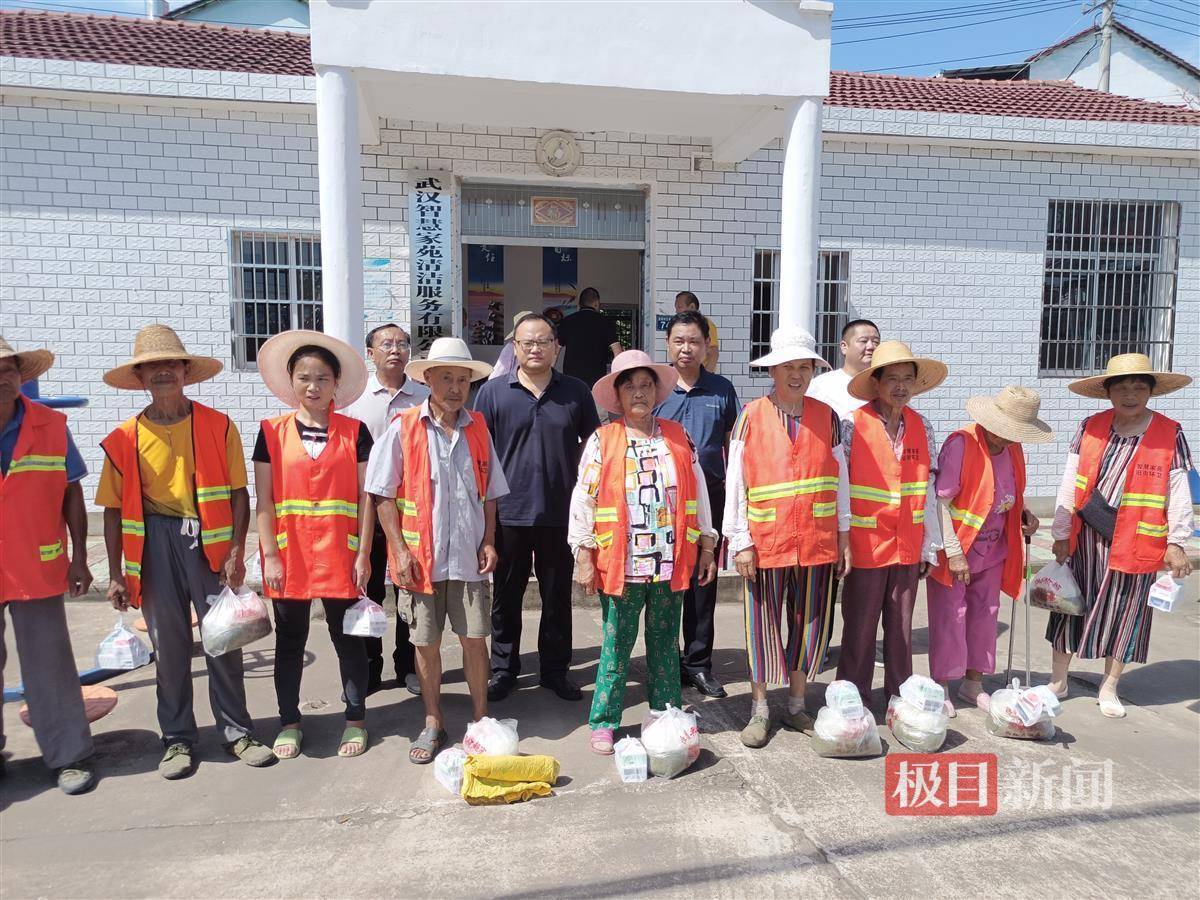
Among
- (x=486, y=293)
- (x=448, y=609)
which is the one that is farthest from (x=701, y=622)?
(x=486, y=293)

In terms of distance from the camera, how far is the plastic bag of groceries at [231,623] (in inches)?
134

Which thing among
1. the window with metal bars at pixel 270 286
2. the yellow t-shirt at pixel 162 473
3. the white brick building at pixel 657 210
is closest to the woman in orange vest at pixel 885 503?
the yellow t-shirt at pixel 162 473

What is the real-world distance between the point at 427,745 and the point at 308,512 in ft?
3.79

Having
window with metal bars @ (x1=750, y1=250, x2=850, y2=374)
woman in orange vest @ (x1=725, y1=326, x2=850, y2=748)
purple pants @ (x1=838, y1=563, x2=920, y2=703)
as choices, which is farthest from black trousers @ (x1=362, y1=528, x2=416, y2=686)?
window with metal bars @ (x1=750, y1=250, x2=850, y2=374)

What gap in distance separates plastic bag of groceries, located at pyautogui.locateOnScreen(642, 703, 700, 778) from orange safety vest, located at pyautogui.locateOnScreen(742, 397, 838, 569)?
79 cm

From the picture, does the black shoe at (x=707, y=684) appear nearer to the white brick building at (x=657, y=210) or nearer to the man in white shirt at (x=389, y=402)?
the man in white shirt at (x=389, y=402)

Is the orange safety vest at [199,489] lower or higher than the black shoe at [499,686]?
higher

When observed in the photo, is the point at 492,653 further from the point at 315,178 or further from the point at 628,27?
the point at 315,178

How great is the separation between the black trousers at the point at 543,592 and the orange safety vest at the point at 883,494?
1477 millimetres

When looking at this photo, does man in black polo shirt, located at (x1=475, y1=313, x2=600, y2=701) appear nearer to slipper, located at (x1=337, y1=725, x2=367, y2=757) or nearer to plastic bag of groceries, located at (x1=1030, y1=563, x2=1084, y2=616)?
slipper, located at (x1=337, y1=725, x2=367, y2=757)

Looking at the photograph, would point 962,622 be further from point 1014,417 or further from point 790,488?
point 790,488

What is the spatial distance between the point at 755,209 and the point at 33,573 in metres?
6.87

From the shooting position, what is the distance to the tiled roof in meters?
7.37

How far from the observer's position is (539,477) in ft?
13.6
